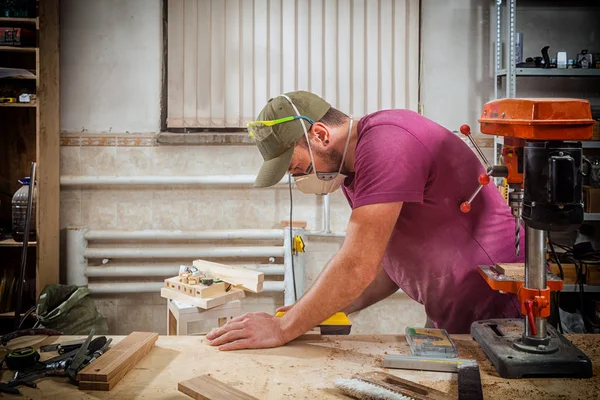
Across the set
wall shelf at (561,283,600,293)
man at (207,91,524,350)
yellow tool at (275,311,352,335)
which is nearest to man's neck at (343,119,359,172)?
man at (207,91,524,350)

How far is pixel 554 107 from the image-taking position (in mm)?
1451

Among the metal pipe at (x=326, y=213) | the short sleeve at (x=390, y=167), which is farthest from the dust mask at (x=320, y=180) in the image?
the metal pipe at (x=326, y=213)

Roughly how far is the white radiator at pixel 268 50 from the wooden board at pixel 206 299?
60.2 inches

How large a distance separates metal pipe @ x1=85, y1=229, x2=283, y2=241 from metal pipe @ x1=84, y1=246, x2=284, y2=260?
75 mm

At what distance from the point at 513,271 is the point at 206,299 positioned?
1532mm

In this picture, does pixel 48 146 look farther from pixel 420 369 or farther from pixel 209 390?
pixel 420 369

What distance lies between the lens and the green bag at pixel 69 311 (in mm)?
3760

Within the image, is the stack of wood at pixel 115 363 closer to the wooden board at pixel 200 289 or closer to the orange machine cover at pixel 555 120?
the wooden board at pixel 200 289

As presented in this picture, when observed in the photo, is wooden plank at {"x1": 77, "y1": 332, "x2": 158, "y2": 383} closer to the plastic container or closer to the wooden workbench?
the wooden workbench

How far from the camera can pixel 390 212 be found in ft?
5.59

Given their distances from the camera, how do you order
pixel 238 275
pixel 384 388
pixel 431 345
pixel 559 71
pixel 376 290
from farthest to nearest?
pixel 559 71 < pixel 238 275 < pixel 376 290 < pixel 431 345 < pixel 384 388

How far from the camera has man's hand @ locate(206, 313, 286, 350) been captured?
1.76m

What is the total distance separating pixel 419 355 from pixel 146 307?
295 centimetres

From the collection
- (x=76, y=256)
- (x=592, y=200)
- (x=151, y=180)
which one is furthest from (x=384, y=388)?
(x=76, y=256)
